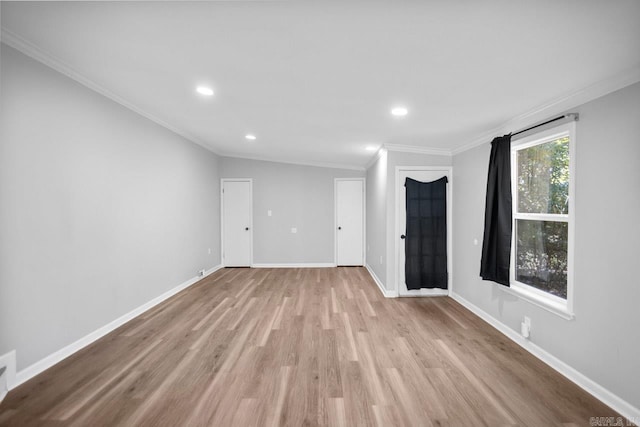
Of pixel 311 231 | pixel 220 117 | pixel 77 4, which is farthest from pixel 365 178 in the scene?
pixel 77 4

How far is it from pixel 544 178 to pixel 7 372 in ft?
15.7

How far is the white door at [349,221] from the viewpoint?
623 centimetres

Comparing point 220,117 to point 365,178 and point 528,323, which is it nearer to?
point 365,178

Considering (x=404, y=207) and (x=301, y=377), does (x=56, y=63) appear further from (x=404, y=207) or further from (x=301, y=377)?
(x=404, y=207)

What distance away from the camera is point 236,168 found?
19.9ft

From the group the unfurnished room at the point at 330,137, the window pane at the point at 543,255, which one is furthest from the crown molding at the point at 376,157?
the window pane at the point at 543,255

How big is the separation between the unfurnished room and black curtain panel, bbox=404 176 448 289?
27 cm

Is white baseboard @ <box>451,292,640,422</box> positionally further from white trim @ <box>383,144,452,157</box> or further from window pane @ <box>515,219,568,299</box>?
white trim @ <box>383,144,452,157</box>

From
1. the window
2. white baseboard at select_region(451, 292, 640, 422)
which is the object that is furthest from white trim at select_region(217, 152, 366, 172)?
white baseboard at select_region(451, 292, 640, 422)

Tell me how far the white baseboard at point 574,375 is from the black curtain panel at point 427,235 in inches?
39.8

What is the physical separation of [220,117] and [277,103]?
107 centimetres

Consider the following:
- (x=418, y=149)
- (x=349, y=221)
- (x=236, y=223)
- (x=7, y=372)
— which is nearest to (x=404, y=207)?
(x=418, y=149)

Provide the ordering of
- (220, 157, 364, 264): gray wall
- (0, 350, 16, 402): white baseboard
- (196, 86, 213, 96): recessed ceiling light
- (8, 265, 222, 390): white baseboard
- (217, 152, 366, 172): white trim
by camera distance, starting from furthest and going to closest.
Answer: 1. (220, 157, 364, 264): gray wall
2. (217, 152, 366, 172): white trim
3. (196, 86, 213, 96): recessed ceiling light
4. (8, 265, 222, 390): white baseboard
5. (0, 350, 16, 402): white baseboard

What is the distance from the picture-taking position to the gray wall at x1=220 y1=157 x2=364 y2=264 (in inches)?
241
